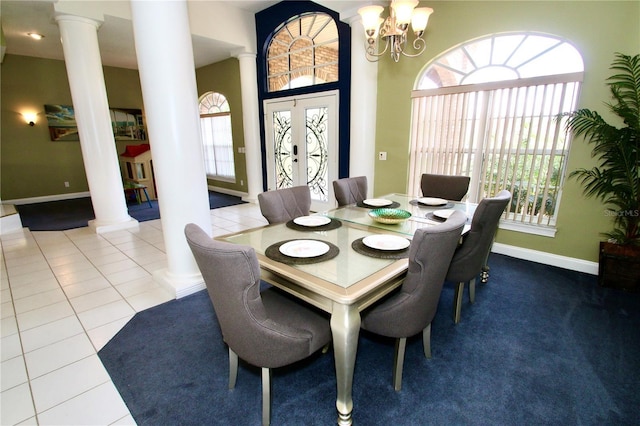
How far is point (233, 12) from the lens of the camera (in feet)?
16.9

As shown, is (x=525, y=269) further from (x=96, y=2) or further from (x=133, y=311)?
(x=96, y=2)

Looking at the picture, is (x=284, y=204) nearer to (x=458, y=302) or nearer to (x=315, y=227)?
(x=315, y=227)

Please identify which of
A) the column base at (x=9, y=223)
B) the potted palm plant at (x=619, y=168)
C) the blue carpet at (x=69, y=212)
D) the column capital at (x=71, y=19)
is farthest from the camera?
the blue carpet at (x=69, y=212)

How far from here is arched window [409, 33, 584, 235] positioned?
9.68 ft

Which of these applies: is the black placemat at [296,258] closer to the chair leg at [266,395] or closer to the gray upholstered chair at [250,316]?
the gray upholstered chair at [250,316]

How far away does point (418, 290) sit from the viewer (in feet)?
4.61

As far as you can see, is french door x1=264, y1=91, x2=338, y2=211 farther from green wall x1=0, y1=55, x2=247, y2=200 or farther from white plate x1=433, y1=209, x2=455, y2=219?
white plate x1=433, y1=209, x2=455, y2=219

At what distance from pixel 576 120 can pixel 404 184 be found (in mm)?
1869

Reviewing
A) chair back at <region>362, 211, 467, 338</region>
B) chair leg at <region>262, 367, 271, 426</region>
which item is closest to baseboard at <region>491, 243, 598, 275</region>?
chair back at <region>362, 211, 467, 338</region>

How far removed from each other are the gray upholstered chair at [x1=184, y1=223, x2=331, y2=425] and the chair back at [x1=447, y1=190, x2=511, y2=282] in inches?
44.1

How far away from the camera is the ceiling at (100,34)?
147 inches

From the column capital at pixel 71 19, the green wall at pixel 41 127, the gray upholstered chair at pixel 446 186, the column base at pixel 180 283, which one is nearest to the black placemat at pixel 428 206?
the gray upholstered chair at pixel 446 186

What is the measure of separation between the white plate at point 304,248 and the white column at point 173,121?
131cm

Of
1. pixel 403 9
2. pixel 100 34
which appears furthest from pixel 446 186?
pixel 100 34
